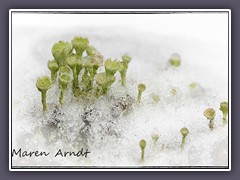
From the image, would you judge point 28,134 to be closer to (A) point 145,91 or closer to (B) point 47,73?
(B) point 47,73

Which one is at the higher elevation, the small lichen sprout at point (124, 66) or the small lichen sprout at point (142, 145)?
the small lichen sprout at point (124, 66)

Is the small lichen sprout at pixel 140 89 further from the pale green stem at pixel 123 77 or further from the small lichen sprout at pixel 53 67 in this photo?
the small lichen sprout at pixel 53 67

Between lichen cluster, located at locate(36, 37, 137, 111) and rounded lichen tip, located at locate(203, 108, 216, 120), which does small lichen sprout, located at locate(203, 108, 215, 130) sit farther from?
lichen cluster, located at locate(36, 37, 137, 111)

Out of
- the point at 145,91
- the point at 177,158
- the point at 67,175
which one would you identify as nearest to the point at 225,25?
the point at 145,91

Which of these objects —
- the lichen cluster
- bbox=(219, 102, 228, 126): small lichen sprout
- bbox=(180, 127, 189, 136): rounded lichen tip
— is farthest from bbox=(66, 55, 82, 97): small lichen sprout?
bbox=(219, 102, 228, 126): small lichen sprout

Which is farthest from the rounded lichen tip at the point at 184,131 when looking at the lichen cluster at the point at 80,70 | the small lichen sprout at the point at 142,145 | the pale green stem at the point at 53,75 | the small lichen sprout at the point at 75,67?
the pale green stem at the point at 53,75

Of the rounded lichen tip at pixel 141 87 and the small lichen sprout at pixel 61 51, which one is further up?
the small lichen sprout at pixel 61 51

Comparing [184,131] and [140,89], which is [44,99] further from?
[184,131]

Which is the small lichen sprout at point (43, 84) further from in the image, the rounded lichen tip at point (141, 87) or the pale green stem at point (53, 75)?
the rounded lichen tip at point (141, 87)

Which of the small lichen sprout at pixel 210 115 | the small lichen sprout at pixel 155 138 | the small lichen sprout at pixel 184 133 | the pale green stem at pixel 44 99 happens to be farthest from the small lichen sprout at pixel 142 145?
the pale green stem at pixel 44 99

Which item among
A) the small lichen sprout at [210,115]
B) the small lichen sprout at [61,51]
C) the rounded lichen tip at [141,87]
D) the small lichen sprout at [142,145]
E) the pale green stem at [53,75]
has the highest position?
the small lichen sprout at [61,51]

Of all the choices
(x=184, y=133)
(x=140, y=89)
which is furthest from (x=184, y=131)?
(x=140, y=89)
